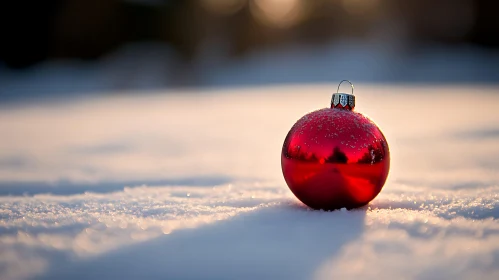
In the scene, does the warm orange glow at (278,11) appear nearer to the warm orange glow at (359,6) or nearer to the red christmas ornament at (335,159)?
the warm orange glow at (359,6)

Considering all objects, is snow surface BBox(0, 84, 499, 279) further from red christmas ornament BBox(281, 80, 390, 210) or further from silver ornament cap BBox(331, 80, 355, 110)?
silver ornament cap BBox(331, 80, 355, 110)

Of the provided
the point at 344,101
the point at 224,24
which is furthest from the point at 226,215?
the point at 224,24

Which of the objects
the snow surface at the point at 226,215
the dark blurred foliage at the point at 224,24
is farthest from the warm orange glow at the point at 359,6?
the snow surface at the point at 226,215

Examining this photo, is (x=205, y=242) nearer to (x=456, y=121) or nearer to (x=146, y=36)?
(x=456, y=121)

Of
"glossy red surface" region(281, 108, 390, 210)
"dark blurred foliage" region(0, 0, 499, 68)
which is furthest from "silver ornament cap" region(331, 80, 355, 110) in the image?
"dark blurred foliage" region(0, 0, 499, 68)

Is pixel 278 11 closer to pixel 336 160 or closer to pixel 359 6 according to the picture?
pixel 359 6
